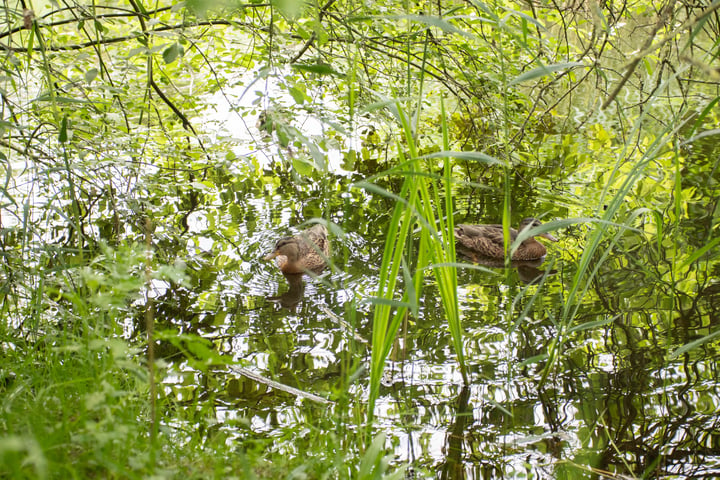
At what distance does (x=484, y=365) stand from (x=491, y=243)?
7.22ft

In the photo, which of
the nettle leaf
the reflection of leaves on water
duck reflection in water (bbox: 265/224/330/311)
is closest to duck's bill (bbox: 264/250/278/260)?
duck reflection in water (bbox: 265/224/330/311)

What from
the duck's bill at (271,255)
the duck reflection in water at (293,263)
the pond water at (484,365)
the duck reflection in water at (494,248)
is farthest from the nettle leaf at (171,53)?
the duck reflection in water at (494,248)

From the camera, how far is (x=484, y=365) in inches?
138

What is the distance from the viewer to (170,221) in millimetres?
5820

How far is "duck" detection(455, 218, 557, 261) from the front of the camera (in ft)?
18.1

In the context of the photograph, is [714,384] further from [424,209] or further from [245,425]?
[245,425]

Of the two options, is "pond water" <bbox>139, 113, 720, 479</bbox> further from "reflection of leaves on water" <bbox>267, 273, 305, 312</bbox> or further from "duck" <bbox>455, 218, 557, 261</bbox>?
"duck" <bbox>455, 218, 557, 261</bbox>

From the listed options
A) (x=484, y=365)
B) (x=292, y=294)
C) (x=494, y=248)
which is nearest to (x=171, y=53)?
(x=484, y=365)

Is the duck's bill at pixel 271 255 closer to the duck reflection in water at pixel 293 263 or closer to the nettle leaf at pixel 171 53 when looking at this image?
the duck reflection in water at pixel 293 263

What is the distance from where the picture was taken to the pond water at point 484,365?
2779mm

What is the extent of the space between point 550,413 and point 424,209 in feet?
3.76

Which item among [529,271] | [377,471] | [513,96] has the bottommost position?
[377,471]

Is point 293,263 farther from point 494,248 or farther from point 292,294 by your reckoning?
point 494,248

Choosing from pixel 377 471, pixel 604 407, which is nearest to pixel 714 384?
pixel 604 407
